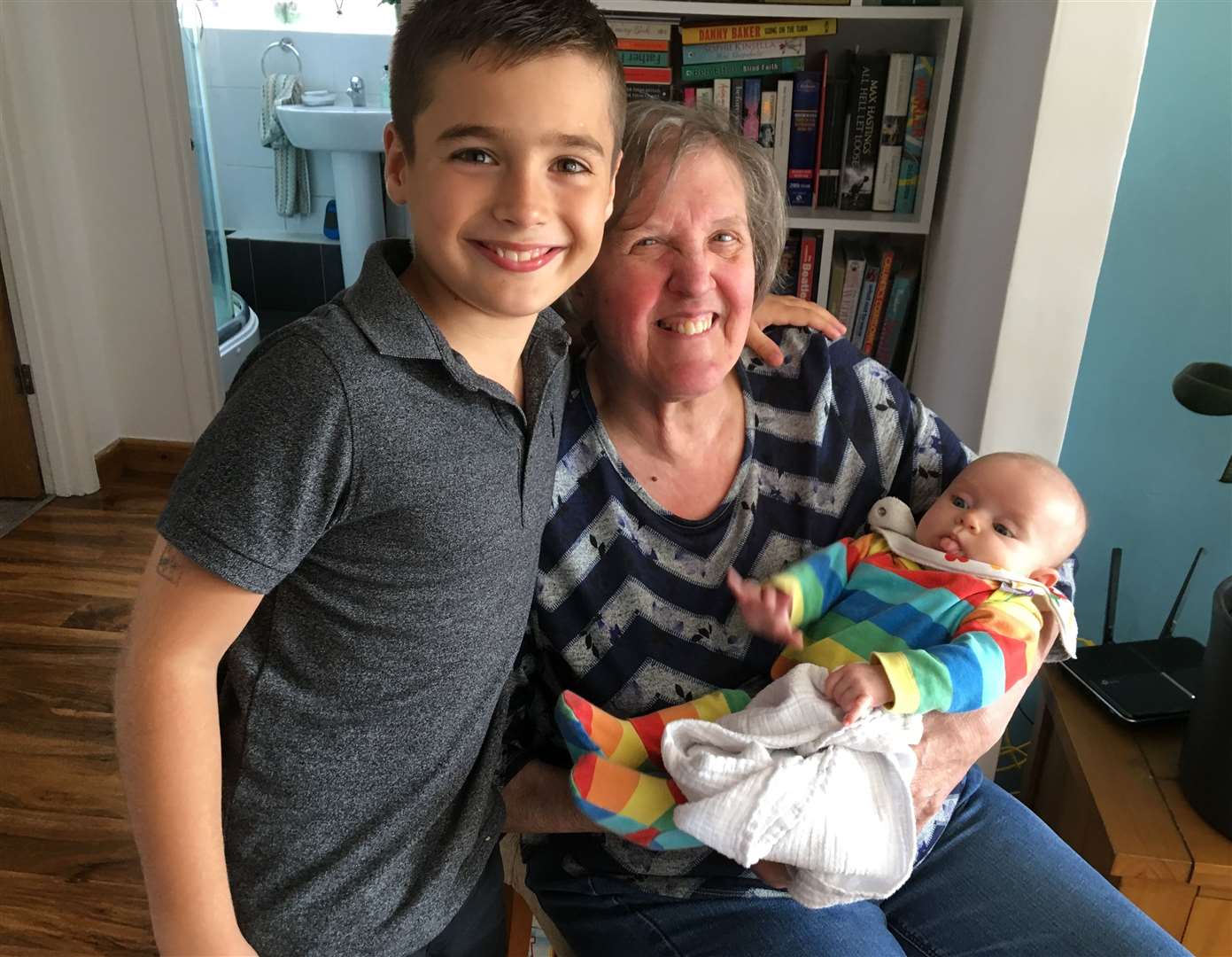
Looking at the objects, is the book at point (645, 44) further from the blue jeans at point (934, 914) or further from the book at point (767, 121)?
the blue jeans at point (934, 914)

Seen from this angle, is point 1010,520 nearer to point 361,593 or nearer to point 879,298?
point 361,593

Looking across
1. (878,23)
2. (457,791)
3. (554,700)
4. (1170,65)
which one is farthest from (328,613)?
(878,23)

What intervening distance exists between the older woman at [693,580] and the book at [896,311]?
112 cm

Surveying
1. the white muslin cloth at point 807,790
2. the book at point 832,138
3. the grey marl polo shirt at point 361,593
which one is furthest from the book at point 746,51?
the white muslin cloth at point 807,790

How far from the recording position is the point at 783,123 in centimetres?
232

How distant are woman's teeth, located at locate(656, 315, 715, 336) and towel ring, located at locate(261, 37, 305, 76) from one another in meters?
4.48

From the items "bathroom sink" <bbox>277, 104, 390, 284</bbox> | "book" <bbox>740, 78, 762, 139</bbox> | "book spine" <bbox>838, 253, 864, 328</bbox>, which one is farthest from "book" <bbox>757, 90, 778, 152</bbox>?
"bathroom sink" <bbox>277, 104, 390, 284</bbox>

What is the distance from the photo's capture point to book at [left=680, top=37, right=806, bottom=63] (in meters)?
2.24

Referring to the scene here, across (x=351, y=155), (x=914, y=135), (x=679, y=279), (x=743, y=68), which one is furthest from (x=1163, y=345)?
(x=351, y=155)

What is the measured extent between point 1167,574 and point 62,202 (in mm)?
3154

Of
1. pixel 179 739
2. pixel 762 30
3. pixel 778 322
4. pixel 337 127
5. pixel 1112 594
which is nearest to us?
pixel 179 739

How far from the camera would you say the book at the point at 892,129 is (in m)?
2.21

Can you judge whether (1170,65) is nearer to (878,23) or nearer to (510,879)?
(878,23)

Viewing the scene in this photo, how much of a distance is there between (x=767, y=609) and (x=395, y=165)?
595 mm
